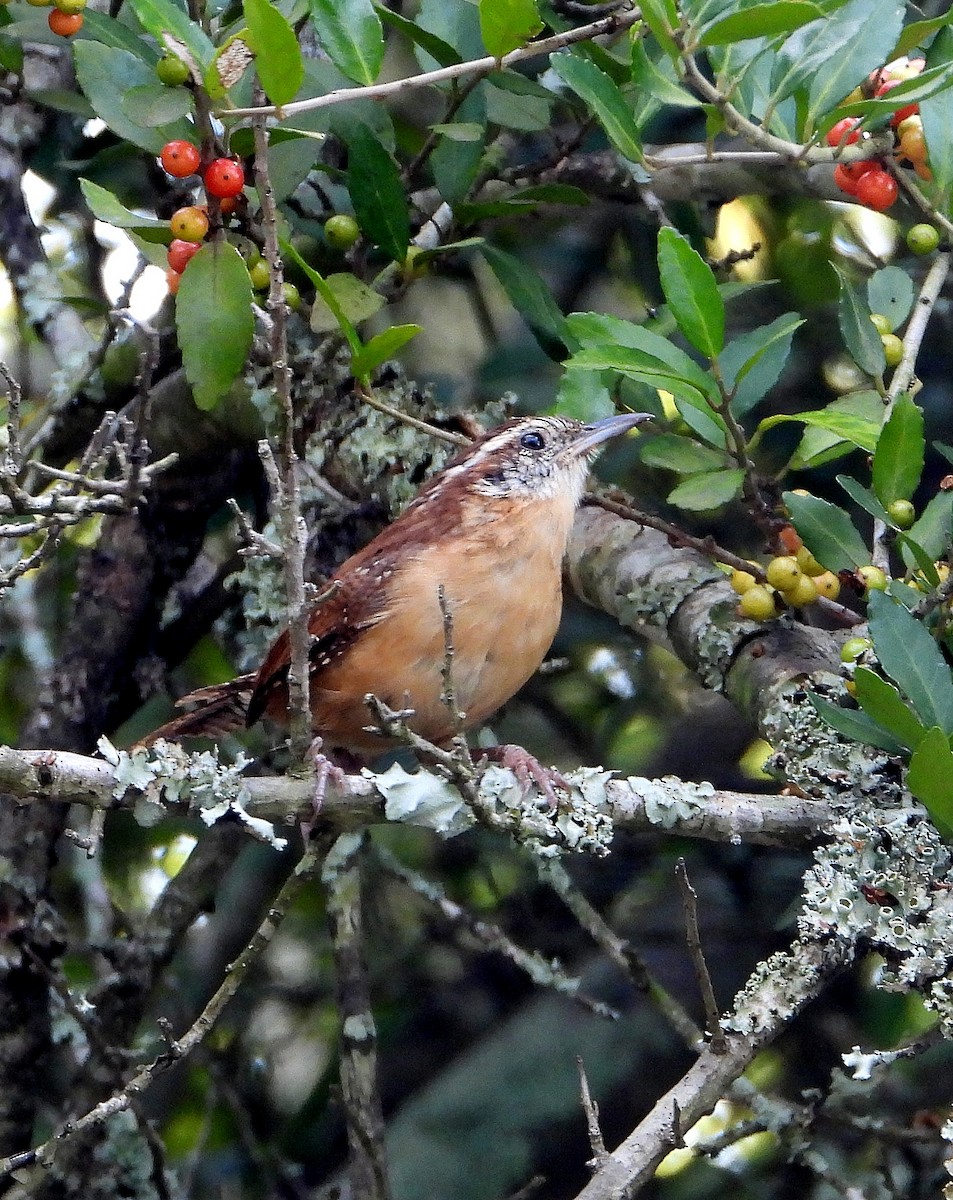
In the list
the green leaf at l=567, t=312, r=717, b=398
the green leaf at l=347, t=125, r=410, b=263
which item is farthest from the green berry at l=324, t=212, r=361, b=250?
the green leaf at l=567, t=312, r=717, b=398

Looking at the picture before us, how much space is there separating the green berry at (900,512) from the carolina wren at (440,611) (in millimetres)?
894

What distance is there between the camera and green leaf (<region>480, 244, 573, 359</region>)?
3.87m

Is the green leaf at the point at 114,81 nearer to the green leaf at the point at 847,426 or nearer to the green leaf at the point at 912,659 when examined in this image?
the green leaf at the point at 847,426

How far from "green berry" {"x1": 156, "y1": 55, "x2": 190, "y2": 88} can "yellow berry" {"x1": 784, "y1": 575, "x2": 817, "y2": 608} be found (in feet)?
5.65

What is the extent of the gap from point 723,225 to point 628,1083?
3108 mm

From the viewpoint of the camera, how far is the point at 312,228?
433 cm

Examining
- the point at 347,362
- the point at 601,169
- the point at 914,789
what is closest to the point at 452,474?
the point at 347,362

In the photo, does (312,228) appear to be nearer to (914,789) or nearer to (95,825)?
(95,825)

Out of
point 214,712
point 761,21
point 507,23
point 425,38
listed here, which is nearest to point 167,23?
point 507,23

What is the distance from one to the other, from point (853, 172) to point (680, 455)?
0.77 meters

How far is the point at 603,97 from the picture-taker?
10.7ft

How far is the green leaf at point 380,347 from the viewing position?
315cm

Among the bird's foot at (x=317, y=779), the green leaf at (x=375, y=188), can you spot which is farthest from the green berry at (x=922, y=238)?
the bird's foot at (x=317, y=779)

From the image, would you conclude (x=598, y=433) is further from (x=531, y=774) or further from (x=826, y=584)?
(x=531, y=774)
